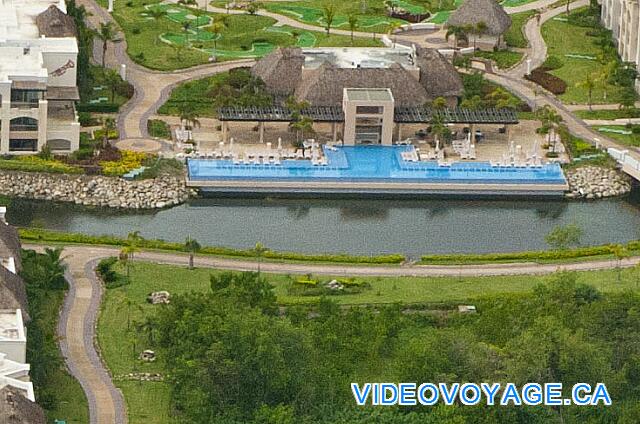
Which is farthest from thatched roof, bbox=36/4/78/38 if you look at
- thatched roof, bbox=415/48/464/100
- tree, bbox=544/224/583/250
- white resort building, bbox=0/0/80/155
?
tree, bbox=544/224/583/250

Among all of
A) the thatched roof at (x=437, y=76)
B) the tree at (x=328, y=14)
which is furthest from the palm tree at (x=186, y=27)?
the thatched roof at (x=437, y=76)

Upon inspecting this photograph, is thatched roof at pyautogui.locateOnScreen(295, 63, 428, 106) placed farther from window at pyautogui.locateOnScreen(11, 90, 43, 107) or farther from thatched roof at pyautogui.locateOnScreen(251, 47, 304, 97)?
window at pyautogui.locateOnScreen(11, 90, 43, 107)

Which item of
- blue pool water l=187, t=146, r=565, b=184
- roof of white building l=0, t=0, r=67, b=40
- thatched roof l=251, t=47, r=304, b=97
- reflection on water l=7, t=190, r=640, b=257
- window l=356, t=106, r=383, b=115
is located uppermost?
roof of white building l=0, t=0, r=67, b=40

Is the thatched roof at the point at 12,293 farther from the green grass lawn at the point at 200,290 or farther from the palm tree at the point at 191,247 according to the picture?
the palm tree at the point at 191,247

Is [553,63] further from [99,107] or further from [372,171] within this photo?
[99,107]

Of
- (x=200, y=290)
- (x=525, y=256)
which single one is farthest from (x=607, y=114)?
(x=200, y=290)
